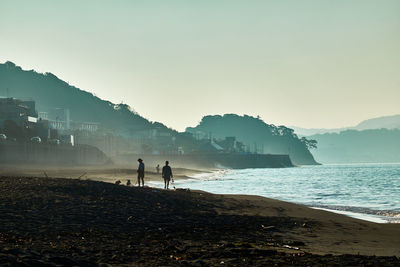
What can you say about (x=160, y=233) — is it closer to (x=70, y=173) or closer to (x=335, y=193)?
(x=335, y=193)

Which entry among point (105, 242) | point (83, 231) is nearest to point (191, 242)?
point (105, 242)

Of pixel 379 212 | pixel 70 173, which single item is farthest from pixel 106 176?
pixel 379 212

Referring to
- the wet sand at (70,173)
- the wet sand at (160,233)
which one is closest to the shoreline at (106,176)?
the wet sand at (70,173)

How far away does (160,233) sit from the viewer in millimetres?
14539

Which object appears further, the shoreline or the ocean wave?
the shoreline

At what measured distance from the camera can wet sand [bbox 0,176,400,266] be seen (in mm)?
10688

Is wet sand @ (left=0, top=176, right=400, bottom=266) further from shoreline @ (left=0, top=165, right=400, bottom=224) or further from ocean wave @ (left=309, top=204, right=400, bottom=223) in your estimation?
ocean wave @ (left=309, top=204, right=400, bottom=223)

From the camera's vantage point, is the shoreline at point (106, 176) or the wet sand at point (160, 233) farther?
the shoreline at point (106, 176)

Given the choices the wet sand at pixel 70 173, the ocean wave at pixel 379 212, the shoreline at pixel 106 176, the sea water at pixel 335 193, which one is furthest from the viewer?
the wet sand at pixel 70 173

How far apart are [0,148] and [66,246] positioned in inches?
2587

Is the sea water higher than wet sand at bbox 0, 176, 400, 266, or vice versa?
wet sand at bbox 0, 176, 400, 266

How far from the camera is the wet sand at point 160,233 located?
35.1ft

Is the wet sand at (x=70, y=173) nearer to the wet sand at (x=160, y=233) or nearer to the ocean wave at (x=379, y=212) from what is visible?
the wet sand at (x=160, y=233)

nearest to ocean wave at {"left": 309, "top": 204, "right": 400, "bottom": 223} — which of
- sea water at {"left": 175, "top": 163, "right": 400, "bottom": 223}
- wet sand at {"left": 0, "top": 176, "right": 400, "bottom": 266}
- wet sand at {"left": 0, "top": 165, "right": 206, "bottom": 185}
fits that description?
sea water at {"left": 175, "top": 163, "right": 400, "bottom": 223}
